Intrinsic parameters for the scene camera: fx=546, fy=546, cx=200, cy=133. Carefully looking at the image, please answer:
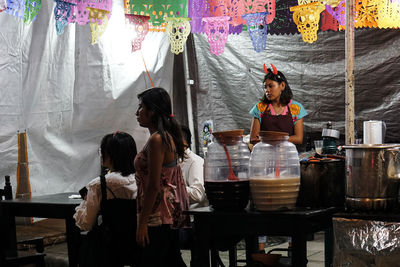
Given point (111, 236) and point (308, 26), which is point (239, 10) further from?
point (111, 236)

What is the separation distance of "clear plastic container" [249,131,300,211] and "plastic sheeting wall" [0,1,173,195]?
3723 mm

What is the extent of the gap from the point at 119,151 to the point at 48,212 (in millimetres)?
886

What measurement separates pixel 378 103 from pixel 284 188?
14.6ft

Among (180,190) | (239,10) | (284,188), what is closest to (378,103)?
(239,10)

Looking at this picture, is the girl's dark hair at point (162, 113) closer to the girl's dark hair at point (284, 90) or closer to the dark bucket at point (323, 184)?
the dark bucket at point (323, 184)

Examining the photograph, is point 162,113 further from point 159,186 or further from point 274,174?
point 274,174

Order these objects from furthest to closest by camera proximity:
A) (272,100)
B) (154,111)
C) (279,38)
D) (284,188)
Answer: (279,38) → (272,100) → (154,111) → (284,188)

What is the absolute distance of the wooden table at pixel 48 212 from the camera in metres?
4.46

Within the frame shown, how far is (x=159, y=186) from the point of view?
11.8 ft

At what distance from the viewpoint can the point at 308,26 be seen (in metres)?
6.00

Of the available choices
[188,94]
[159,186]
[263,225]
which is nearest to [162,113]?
[159,186]

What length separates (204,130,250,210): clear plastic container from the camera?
116 inches

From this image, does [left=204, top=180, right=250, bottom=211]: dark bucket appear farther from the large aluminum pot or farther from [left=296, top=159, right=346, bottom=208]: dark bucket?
the large aluminum pot

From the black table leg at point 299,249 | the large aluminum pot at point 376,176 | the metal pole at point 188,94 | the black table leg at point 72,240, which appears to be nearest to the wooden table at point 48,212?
the black table leg at point 72,240
